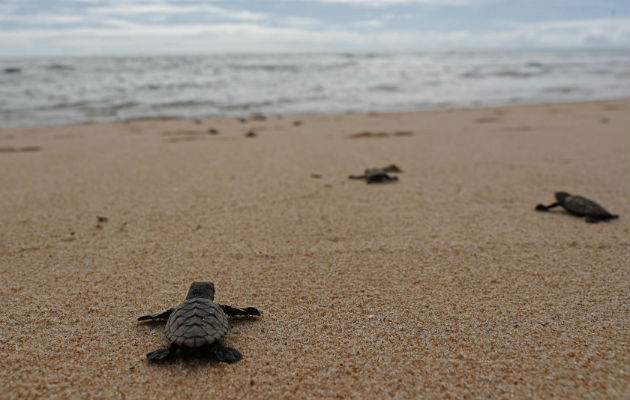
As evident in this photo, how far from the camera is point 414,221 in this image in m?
2.89

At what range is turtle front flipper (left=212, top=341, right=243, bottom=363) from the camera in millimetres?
1502

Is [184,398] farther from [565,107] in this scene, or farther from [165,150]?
[565,107]

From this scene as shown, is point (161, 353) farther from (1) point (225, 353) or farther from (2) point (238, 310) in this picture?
(2) point (238, 310)

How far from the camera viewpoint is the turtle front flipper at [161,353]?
4.90ft

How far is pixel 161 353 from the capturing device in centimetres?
151

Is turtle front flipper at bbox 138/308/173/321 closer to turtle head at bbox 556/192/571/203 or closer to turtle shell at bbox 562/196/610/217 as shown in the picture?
turtle shell at bbox 562/196/610/217

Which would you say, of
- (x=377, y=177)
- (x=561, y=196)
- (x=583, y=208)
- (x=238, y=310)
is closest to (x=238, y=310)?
(x=238, y=310)

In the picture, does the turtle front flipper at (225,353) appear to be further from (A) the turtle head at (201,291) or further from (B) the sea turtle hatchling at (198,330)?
(A) the turtle head at (201,291)

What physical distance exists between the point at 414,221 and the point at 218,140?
412cm

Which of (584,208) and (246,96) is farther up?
(246,96)

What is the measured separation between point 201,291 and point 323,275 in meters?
0.66

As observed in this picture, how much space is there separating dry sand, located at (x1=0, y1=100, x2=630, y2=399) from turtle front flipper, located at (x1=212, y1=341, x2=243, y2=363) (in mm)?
32

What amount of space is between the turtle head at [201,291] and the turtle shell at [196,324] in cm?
16

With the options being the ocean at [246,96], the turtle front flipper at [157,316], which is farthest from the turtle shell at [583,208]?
the ocean at [246,96]
